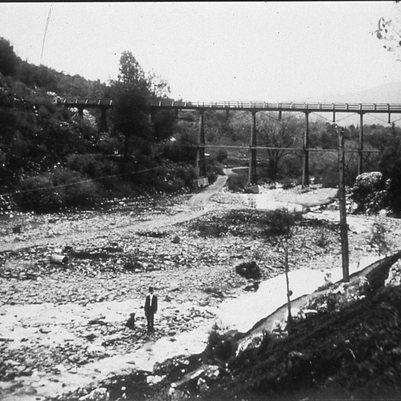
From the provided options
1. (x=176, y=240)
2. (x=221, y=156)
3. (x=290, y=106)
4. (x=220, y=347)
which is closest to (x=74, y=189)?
(x=176, y=240)

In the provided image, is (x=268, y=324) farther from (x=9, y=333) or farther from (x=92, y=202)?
(x=92, y=202)

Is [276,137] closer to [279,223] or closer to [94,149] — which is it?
[94,149]

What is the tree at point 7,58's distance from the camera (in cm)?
3023

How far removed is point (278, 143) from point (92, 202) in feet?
83.2

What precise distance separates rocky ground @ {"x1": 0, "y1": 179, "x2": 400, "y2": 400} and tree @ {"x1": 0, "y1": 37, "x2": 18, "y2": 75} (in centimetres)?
1760

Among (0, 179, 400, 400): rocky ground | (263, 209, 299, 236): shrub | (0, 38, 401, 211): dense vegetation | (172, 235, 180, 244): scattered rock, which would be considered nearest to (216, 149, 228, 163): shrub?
(0, 38, 401, 211): dense vegetation

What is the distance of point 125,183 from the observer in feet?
84.9

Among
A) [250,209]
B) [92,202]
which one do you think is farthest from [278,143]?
[92,202]

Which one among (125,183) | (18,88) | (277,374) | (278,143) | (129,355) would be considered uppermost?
(18,88)

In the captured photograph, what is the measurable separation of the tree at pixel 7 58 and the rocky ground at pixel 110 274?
17604mm

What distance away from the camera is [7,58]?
101 ft

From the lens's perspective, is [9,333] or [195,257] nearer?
[9,333]

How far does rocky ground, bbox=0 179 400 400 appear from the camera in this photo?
7.81 m

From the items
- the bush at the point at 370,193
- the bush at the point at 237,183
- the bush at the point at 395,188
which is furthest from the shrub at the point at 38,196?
the bush at the point at 395,188
